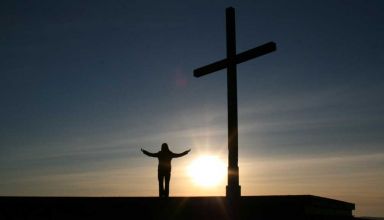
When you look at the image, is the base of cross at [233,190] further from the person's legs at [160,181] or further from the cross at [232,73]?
the person's legs at [160,181]

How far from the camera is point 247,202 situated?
29.0ft

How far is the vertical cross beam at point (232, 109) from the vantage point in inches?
411

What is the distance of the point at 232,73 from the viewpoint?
1205cm

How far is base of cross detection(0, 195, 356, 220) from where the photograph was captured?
8.52 m

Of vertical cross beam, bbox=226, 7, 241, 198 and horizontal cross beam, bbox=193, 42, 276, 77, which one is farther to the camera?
horizontal cross beam, bbox=193, 42, 276, 77

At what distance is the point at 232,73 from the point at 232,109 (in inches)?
45.6

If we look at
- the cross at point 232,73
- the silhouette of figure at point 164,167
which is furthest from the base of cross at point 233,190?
the silhouette of figure at point 164,167

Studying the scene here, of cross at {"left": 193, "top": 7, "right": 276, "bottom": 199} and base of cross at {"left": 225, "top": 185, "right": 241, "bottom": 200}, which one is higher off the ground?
cross at {"left": 193, "top": 7, "right": 276, "bottom": 199}

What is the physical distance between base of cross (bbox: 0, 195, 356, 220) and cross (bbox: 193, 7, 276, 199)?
110cm

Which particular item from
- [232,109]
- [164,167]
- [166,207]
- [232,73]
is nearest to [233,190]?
[166,207]

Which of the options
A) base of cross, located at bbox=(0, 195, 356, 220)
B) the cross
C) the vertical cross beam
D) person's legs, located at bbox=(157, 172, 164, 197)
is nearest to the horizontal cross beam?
the cross

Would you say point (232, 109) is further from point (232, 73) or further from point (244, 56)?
point (244, 56)

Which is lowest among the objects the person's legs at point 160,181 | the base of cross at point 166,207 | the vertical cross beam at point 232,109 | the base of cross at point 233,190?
the base of cross at point 166,207

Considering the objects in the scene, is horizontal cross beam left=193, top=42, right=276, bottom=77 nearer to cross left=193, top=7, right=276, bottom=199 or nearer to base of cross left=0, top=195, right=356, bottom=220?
cross left=193, top=7, right=276, bottom=199
